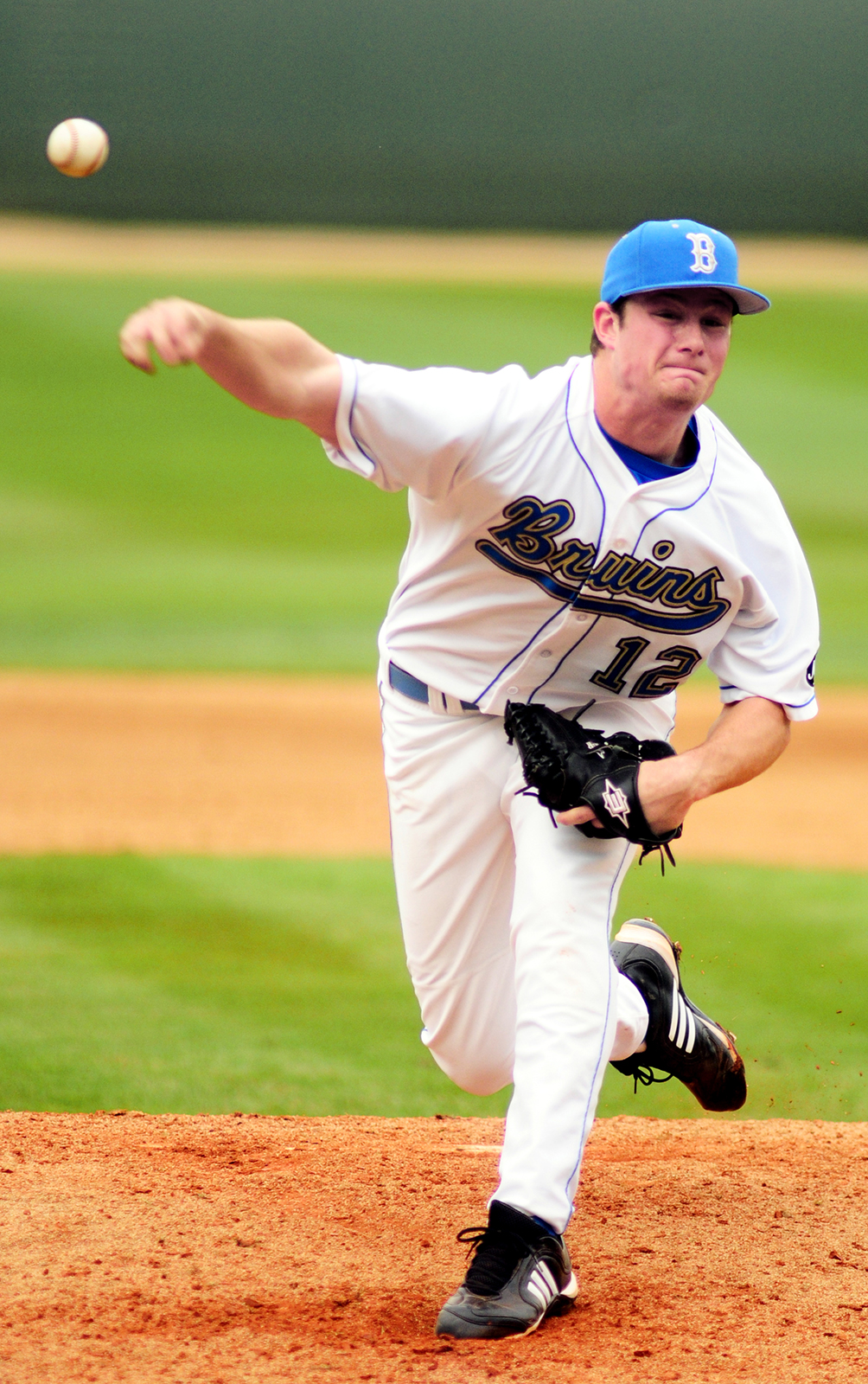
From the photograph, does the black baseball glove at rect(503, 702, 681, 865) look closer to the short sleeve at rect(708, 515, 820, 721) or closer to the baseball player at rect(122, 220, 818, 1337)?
the baseball player at rect(122, 220, 818, 1337)

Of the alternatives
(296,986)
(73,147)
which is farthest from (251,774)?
(73,147)

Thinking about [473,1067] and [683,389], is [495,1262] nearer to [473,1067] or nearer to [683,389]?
[473,1067]

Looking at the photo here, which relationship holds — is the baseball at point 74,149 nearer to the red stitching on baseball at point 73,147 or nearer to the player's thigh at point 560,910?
the red stitching on baseball at point 73,147

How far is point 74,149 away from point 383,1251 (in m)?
3.05

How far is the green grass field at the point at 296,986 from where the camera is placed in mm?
4551

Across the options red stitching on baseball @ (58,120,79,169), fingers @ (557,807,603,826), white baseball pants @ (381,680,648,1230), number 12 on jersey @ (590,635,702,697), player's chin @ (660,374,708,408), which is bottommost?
white baseball pants @ (381,680,648,1230)

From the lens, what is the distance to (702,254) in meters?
2.77

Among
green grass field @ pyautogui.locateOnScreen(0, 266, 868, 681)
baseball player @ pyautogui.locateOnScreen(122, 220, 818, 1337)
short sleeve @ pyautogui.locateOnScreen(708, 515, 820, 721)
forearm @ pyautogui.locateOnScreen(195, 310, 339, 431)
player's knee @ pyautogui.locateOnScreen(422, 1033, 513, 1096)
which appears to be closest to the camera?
forearm @ pyautogui.locateOnScreen(195, 310, 339, 431)

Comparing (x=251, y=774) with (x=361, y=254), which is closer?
(x=251, y=774)

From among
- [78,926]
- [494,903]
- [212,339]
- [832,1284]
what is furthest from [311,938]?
[212,339]

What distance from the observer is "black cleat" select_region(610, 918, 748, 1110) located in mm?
3477

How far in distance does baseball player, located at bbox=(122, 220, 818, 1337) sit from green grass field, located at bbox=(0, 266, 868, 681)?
361 inches

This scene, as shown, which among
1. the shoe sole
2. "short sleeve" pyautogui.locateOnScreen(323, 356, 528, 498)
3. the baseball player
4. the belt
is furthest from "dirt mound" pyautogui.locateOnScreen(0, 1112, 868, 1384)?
"short sleeve" pyautogui.locateOnScreen(323, 356, 528, 498)

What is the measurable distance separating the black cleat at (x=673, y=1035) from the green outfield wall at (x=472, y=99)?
82.4 ft
